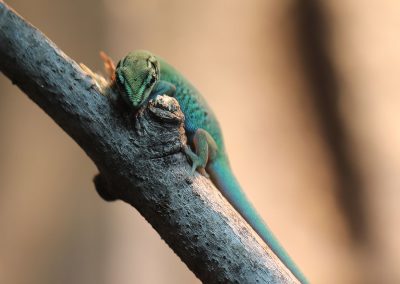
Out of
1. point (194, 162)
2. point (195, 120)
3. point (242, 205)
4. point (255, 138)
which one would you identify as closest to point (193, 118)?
point (195, 120)

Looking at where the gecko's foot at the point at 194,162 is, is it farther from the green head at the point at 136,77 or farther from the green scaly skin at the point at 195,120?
the green head at the point at 136,77

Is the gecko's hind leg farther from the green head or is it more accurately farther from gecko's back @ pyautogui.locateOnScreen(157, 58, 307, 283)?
the green head

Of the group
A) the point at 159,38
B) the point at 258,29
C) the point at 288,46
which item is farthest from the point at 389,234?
the point at 159,38

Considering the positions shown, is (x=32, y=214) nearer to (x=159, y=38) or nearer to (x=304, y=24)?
(x=159, y=38)

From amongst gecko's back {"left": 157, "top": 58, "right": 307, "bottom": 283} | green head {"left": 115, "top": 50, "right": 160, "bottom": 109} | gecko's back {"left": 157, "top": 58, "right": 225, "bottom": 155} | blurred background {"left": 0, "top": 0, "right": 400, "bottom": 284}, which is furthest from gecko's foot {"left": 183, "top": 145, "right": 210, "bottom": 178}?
blurred background {"left": 0, "top": 0, "right": 400, "bottom": 284}

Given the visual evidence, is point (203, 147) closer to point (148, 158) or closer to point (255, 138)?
point (148, 158)

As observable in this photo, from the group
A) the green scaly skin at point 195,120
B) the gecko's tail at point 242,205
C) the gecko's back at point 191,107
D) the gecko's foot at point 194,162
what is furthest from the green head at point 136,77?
the gecko's tail at point 242,205
